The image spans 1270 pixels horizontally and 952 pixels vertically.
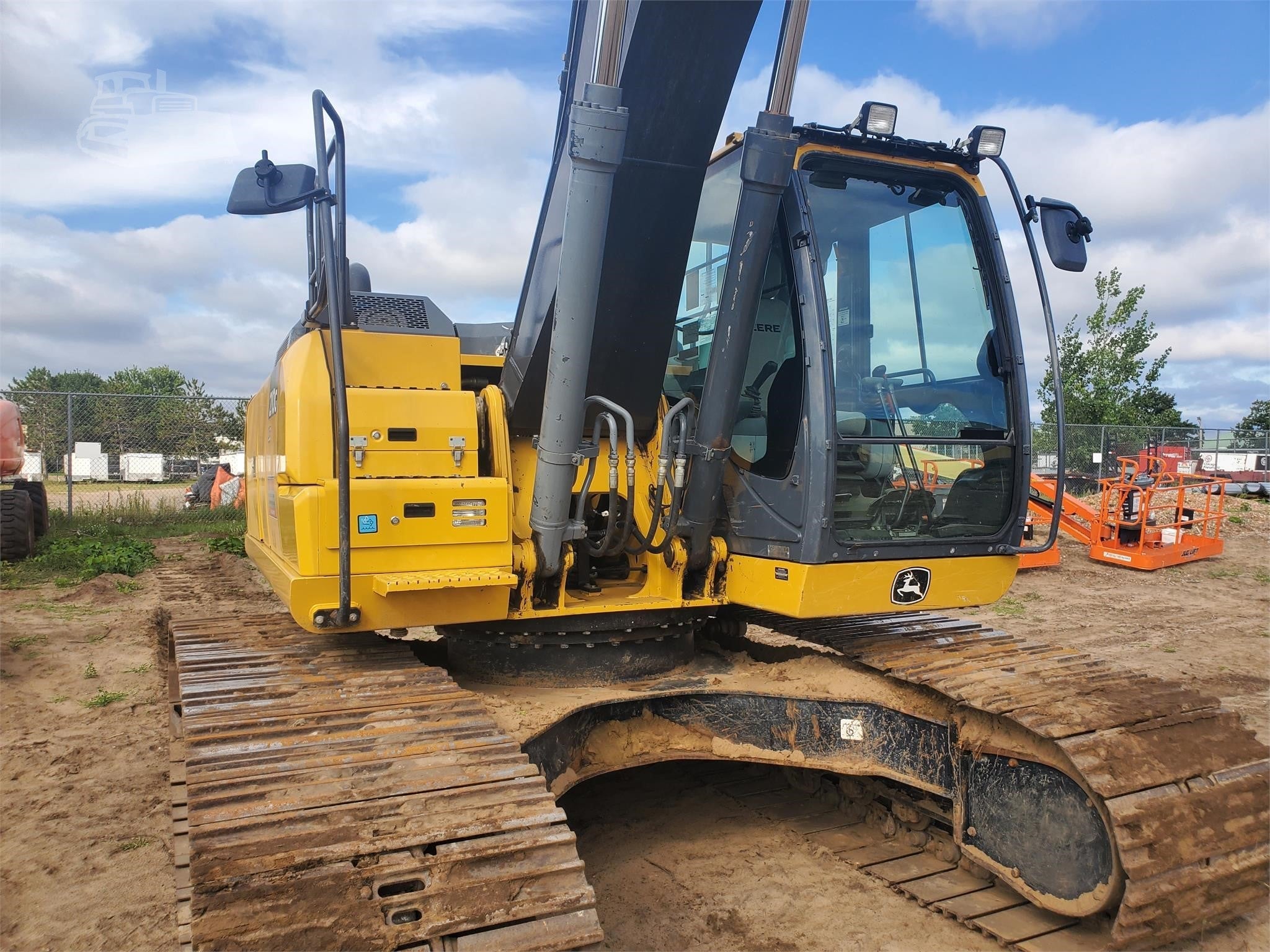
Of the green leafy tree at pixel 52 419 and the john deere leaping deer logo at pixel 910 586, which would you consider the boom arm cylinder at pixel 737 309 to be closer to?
the john deere leaping deer logo at pixel 910 586

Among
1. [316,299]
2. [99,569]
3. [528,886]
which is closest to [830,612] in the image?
[528,886]

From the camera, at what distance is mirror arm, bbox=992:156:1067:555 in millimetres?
3861

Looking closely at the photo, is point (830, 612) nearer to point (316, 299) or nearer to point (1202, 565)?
point (316, 299)

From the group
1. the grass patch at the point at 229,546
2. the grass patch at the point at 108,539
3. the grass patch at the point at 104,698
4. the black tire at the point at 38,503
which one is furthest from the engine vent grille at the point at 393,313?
the black tire at the point at 38,503

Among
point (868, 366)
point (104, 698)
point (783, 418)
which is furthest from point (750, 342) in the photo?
point (104, 698)

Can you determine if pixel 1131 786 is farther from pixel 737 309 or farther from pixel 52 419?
pixel 52 419

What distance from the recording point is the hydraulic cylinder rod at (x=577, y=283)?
3.10 m

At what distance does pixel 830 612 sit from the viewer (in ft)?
12.6

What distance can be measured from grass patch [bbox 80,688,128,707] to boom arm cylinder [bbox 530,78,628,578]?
4.38 m

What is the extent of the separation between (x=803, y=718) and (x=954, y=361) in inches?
66.6

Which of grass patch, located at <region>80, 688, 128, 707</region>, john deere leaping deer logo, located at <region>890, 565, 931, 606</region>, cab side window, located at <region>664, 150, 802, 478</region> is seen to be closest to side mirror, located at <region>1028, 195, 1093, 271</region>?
cab side window, located at <region>664, 150, 802, 478</region>

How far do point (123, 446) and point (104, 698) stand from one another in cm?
1081

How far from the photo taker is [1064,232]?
405 cm

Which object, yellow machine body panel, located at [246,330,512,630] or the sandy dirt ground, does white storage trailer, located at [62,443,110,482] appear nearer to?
the sandy dirt ground
